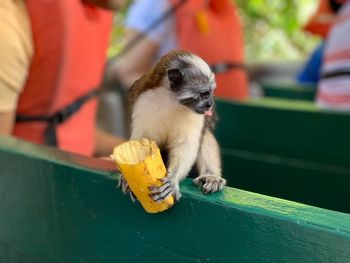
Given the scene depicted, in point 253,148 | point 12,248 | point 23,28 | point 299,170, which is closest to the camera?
point 12,248

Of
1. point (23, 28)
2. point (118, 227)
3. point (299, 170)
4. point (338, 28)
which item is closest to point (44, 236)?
point (118, 227)

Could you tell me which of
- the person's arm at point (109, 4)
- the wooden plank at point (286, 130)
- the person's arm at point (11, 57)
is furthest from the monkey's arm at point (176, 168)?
the wooden plank at point (286, 130)

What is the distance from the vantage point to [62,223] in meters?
1.17

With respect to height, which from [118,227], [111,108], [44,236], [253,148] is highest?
[118,227]

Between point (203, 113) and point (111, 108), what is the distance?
186 cm

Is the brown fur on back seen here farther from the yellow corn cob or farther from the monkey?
the yellow corn cob

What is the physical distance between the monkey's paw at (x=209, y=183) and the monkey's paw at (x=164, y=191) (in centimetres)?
4

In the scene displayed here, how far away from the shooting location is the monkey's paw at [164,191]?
0.92m

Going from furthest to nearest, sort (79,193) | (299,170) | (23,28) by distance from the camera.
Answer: (299,170), (23,28), (79,193)

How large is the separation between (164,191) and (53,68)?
2.89ft

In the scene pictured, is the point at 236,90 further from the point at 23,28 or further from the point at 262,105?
Result: the point at 23,28

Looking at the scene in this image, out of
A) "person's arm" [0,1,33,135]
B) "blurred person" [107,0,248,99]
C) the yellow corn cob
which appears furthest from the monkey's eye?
"blurred person" [107,0,248,99]

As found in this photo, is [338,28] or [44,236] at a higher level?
[338,28]

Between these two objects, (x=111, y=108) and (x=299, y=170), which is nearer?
(x=299, y=170)
